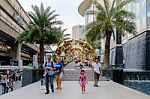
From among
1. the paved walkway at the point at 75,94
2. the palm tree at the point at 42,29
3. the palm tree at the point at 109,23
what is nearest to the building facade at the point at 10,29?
the palm tree at the point at 42,29

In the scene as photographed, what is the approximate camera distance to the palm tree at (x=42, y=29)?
37.1 meters

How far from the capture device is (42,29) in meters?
37.5

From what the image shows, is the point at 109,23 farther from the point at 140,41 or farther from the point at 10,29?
the point at 10,29

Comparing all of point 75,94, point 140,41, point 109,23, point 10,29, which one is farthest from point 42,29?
point 75,94

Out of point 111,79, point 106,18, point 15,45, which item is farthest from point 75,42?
point 111,79

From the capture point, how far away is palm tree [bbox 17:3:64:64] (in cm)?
3709

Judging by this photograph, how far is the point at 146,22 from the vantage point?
39.6m

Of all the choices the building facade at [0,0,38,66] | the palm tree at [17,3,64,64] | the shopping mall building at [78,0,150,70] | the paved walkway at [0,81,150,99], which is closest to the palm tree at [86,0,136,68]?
the shopping mall building at [78,0,150,70]

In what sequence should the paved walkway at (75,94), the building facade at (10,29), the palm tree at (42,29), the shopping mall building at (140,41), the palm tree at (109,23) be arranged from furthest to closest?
1. the building facade at (10,29)
2. the shopping mall building at (140,41)
3. the palm tree at (42,29)
4. the palm tree at (109,23)
5. the paved walkway at (75,94)

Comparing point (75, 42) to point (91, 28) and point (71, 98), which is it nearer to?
point (91, 28)

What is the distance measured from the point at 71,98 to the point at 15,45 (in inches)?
1728

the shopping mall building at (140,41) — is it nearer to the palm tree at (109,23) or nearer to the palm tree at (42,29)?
the palm tree at (109,23)

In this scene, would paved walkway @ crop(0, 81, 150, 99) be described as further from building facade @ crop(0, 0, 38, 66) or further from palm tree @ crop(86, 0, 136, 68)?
building facade @ crop(0, 0, 38, 66)

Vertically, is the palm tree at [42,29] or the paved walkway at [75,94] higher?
the palm tree at [42,29]
